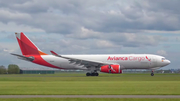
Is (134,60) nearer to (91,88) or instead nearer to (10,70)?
(91,88)

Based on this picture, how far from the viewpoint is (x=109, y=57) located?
57875 mm

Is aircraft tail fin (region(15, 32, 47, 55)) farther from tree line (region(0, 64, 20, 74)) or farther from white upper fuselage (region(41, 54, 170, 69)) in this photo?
tree line (region(0, 64, 20, 74))

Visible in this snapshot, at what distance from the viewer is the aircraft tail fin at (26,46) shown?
6219 cm

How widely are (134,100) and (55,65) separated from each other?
45489 millimetres

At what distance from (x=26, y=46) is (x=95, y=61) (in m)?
15.8

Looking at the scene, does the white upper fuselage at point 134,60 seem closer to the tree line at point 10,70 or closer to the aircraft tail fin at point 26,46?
the aircraft tail fin at point 26,46

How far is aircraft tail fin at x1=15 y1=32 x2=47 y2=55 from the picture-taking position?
62.2m

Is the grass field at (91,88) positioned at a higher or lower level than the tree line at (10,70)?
lower

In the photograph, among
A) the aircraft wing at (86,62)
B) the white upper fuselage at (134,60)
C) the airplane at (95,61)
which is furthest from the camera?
the white upper fuselage at (134,60)

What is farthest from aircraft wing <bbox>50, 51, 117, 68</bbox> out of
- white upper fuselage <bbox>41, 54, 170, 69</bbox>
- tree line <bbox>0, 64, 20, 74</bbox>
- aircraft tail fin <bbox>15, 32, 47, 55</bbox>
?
tree line <bbox>0, 64, 20, 74</bbox>

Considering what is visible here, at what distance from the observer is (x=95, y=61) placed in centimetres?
5656

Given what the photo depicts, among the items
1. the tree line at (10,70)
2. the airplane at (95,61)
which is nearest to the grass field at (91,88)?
the airplane at (95,61)

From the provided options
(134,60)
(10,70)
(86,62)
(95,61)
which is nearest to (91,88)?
(86,62)

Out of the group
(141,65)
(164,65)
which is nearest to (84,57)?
(141,65)
